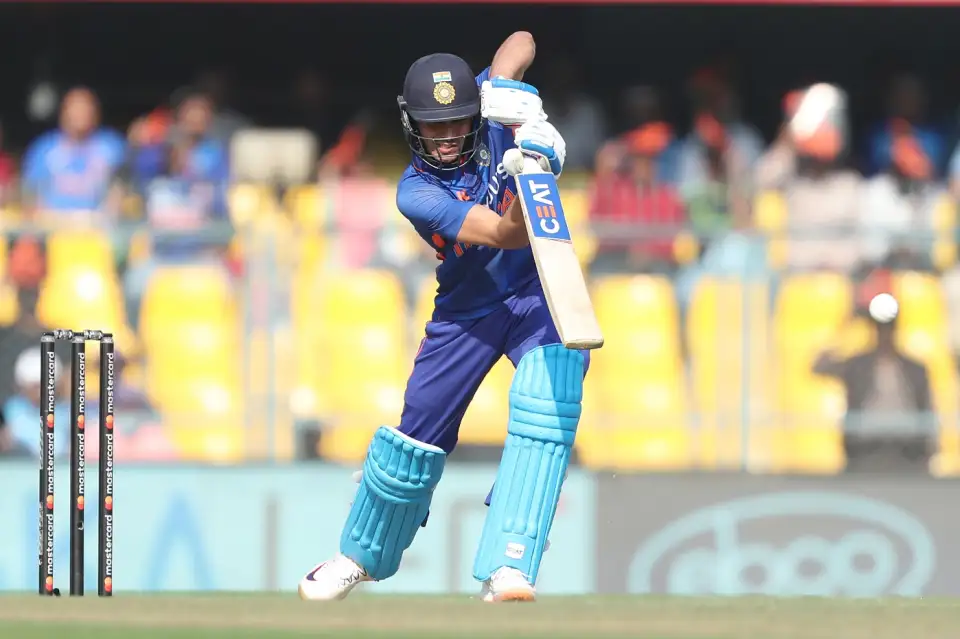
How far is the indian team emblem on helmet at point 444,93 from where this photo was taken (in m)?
5.66

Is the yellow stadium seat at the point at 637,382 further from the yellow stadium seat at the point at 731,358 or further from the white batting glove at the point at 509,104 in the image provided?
the white batting glove at the point at 509,104

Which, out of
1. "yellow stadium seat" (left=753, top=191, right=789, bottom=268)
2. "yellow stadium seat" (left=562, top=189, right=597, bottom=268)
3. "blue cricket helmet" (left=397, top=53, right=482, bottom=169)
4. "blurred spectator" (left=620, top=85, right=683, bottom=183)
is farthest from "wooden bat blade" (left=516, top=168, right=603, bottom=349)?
"blurred spectator" (left=620, top=85, right=683, bottom=183)

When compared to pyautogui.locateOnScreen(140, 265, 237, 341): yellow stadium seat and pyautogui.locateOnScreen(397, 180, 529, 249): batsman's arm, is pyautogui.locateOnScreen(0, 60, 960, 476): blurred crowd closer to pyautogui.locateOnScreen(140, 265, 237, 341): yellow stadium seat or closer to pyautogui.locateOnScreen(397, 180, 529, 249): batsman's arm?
pyautogui.locateOnScreen(140, 265, 237, 341): yellow stadium seat

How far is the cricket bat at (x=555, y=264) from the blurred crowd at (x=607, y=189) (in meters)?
2.70

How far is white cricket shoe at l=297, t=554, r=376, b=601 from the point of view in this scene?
6.06 m

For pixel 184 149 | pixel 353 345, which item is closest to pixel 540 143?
pixel 353 345

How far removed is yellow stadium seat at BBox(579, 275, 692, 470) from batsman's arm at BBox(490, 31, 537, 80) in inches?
87.2

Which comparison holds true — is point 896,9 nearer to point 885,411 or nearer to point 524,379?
point 885,411

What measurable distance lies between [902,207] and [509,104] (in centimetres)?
450

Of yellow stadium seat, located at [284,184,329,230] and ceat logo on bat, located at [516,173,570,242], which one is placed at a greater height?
yellow stadium seat, located at [284,184,329,230]

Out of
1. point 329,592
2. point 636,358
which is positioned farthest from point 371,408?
point 329,592

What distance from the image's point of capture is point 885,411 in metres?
8.30

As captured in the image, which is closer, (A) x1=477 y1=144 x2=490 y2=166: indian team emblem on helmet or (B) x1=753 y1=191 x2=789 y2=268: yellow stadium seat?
(A) x1=477 y1=144 x2=490 y2=166: indian team emblem on helmet

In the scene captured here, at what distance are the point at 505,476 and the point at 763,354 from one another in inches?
114
